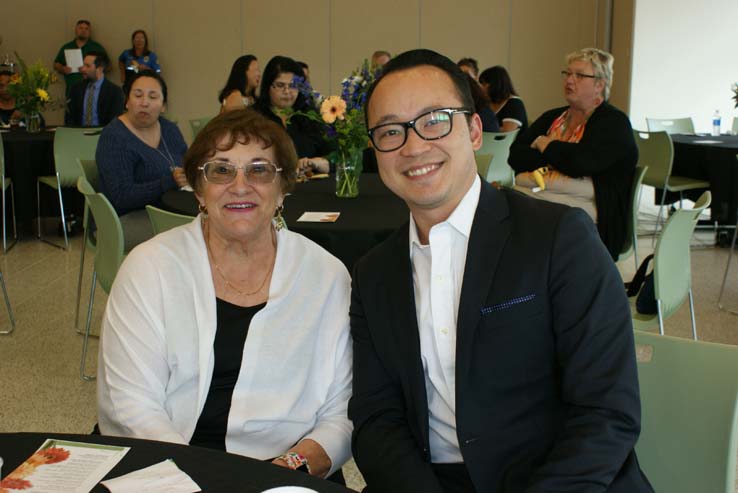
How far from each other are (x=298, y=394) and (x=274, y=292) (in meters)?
0.25

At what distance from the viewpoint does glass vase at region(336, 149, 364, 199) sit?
12.4 ft

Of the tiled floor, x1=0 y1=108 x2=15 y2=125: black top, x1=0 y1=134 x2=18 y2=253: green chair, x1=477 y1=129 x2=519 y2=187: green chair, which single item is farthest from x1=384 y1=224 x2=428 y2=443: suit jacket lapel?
x1=0 y1=108 x2=15 y2=125: black top

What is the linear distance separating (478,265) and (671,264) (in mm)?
1721

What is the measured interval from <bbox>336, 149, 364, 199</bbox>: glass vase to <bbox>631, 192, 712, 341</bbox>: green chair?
4.82 feet

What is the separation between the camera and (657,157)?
6.62 m

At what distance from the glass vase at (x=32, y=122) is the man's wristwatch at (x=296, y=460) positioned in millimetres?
6544

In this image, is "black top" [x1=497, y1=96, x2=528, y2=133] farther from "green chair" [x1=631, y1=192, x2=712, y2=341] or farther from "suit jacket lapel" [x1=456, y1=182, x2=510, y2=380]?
"suit jacket lapel" [x1=456, y1=182, x2=510, y2=380]

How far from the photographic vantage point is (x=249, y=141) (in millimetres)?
1978

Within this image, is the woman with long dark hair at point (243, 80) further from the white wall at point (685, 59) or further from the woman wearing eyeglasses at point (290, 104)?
the white wall at point (685, 59)

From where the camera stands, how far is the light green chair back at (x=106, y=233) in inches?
128

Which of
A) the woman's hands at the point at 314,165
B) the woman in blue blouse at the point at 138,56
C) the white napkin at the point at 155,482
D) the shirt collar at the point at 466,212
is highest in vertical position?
the woman in blue blouse at the point at 138,56

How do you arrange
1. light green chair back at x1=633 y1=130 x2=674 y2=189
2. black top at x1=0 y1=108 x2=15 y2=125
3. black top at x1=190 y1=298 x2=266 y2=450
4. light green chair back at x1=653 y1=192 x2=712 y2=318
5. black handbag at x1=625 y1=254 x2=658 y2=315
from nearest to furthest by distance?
black top at x1=190 y1=298 x2=266 y2=450 < light green chair back at x1=653 y1=192 x2=712 y2=318 < black handbag at x1=625 y1=254 x2=658 y2=315 < light green chair back at x1=633 y1=130 x2=674 y2=189 < black top at x1=0 y1=108 x2=15 y2=125

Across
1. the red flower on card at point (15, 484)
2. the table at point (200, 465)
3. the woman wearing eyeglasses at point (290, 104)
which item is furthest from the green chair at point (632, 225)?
the red flower on card at point (15, 484)

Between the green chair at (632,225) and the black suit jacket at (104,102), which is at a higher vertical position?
the black suit jacket at (104,102)
